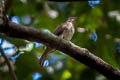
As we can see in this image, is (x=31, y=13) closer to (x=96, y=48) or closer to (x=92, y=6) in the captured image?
(x=92, y=6)

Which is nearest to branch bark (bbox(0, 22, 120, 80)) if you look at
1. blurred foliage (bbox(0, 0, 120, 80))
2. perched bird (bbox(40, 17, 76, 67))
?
perched bird (bbox(40, 17, 76, 67))

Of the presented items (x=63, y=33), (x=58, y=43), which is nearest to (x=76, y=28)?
(x=63, y=33)

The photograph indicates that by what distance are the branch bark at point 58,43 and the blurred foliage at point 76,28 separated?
6.58 ft

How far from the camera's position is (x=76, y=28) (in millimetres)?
6203

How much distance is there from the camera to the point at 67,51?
333cm

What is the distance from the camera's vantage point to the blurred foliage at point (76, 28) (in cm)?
588

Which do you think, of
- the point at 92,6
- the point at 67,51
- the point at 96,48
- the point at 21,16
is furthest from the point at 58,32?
the point at 92,6

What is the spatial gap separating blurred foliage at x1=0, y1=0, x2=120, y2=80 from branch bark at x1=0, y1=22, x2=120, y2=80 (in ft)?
6.58

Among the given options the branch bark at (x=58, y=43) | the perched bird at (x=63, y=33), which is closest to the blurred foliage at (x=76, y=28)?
the perched bird at (x=63, y=33)

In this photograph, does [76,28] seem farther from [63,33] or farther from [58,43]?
[58,43]

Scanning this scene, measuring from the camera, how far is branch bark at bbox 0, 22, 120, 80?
112 inches

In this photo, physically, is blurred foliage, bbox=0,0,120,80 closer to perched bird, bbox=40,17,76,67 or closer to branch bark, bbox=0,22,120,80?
perched bird, bbox=40,17,76,67

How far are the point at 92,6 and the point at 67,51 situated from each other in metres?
3.80

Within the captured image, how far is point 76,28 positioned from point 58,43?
3.03 metres
